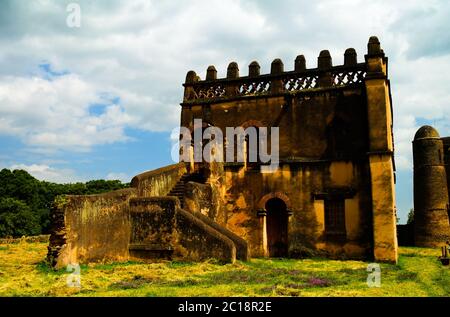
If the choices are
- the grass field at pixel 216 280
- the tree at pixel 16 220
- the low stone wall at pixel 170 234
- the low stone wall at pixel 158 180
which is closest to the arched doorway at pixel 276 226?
the grass field at pixel 216 280

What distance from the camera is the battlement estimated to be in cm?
1766

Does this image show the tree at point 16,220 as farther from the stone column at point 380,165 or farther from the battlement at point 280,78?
the stone column at point 380,165

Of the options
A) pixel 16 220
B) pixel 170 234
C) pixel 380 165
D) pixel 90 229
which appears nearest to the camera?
pixel 90 229

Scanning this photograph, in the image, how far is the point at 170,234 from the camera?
46.8ft

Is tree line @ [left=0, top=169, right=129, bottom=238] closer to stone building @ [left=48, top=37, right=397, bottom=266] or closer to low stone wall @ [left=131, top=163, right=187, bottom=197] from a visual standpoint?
low stone wall @ [left=131, top=163, right=187, bottom=197]

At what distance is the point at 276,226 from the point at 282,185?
1.90 metres

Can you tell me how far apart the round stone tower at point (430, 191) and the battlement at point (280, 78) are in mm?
17641

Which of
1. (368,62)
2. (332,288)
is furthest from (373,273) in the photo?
(368,62)

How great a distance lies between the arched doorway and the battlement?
196 inches

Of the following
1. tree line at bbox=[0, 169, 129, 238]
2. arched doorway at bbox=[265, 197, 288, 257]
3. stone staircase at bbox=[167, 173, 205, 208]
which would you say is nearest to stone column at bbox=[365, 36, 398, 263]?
arched doorway at bbox=[265, 197, 288, 257]

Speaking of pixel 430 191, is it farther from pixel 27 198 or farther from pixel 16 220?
pixel 27 198

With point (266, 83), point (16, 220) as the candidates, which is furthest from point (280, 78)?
point (16, 220)

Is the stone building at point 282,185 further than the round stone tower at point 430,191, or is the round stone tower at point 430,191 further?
the round stone tower at point 430,191

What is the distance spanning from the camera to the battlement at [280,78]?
1766cm
